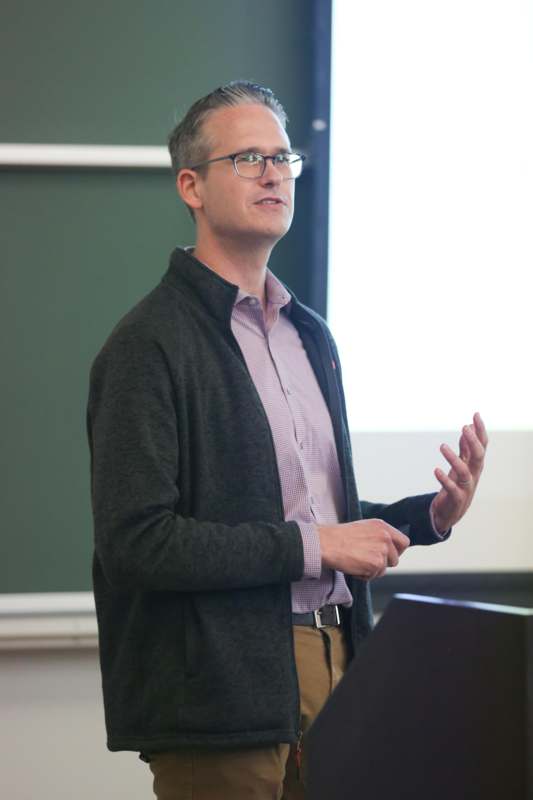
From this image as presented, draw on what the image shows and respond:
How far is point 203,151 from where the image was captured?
63.2 inches

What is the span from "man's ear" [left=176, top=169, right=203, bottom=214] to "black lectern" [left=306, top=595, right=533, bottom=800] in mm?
899

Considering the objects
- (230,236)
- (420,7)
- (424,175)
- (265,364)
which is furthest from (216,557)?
(420,7)

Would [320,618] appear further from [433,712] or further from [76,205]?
[76,205]

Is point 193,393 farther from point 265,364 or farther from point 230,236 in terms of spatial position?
point 230,236

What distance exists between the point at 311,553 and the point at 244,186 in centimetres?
Result: 55

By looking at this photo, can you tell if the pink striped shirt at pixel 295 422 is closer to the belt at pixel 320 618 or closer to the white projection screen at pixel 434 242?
the belt at pixel 320 618

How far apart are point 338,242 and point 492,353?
17.4 inches

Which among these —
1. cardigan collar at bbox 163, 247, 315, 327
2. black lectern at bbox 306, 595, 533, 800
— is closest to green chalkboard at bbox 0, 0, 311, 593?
cardigan collar at bbox 163, 247, 315, 327

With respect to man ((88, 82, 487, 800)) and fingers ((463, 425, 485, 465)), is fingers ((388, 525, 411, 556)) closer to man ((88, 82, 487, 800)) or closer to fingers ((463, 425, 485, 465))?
man ((88, 82, 487, 800))

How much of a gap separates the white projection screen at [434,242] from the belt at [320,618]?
94 centimetres

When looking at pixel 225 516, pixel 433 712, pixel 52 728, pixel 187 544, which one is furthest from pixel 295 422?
pixel 52 728

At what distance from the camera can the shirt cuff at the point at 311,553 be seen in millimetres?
1350

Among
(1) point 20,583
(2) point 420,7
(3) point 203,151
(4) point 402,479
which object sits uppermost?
(2) point 420,7

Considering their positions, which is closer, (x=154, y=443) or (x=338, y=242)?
(x=154, y=443)
